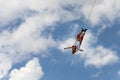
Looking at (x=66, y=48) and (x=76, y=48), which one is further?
(x=76, y=48)

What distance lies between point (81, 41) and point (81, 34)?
210 cm

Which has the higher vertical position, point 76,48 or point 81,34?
point 81,34

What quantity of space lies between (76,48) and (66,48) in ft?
20.0

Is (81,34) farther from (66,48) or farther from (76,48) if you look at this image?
(66,48)

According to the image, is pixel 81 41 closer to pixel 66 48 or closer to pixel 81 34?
pixel 81 34

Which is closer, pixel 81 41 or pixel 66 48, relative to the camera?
pixel 66 48

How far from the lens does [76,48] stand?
2373 inches

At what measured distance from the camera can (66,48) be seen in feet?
180

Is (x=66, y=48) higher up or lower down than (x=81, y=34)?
lower down

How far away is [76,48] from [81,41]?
267 centimetres

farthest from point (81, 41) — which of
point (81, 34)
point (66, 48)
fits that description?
point (66, 48)

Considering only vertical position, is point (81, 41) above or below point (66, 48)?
above

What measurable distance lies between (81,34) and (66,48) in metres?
8.95

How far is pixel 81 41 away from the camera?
61188 mm
